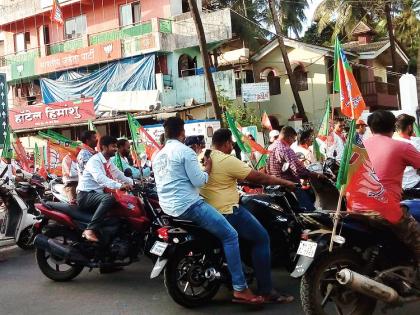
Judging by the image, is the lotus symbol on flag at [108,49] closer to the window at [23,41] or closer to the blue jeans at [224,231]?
the window at [23,41]

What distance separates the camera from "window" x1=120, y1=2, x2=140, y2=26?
996 inches

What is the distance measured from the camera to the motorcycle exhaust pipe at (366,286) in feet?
11.7

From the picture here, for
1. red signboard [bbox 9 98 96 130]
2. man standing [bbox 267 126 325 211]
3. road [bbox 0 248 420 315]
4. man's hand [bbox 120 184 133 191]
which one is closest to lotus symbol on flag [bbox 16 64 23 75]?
red signboard [bbox 9 98 96 130]

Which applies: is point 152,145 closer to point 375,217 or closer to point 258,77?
point 375,217

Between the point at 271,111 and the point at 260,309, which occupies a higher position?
the point at 271,111

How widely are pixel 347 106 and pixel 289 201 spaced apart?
1790 millimetres

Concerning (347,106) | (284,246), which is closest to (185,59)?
(347,106)

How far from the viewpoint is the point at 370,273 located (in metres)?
3.93

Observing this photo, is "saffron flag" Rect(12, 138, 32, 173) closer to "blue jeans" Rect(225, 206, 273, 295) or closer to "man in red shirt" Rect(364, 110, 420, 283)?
"blue jeans" Rect(225, 206, 273, 295)

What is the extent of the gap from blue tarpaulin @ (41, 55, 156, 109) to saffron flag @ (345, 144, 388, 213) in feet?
65.4

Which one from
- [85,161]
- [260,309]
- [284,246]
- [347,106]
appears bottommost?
[260,309]

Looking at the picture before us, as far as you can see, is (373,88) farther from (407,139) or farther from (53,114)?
(407,139)

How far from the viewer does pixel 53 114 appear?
24.3m

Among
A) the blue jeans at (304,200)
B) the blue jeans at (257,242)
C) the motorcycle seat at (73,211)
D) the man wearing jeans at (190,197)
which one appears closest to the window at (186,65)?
the blue jeans at (304,200)
